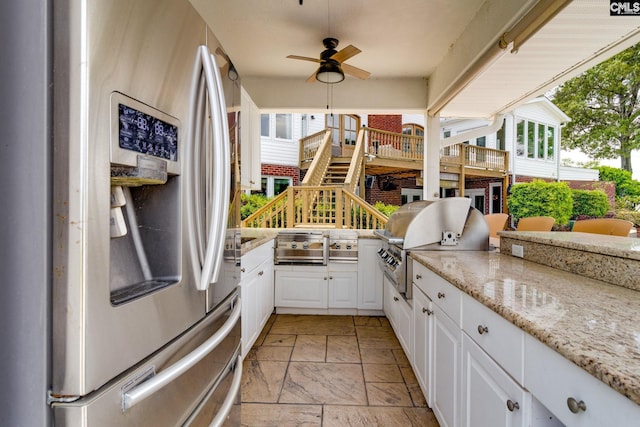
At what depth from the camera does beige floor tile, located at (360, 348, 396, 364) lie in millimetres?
2771

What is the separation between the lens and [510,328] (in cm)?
110

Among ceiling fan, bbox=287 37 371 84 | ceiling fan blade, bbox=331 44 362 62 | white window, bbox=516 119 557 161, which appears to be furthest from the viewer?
white window, bbox=516 119 557 161

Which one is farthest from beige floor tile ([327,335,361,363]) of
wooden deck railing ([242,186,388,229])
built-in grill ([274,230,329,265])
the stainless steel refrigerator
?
wooden deck railing ([242,186,388,229])

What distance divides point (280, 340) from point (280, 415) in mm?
1150

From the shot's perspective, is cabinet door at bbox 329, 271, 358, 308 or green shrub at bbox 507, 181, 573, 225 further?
green shrub at bbox 507, 181, 573, 225

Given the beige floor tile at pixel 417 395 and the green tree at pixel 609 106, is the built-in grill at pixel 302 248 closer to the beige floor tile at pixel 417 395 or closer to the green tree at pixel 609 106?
the beige floor tile at pixel 417 395

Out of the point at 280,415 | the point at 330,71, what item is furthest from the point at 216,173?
the point at 330,71

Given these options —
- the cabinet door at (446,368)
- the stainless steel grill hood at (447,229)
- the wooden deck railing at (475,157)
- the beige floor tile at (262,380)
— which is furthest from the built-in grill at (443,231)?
the wooden deck railing at (475,157)

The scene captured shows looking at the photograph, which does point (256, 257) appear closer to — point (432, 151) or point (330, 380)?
point (330, 380)

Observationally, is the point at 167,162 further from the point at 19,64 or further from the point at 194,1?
the point at 194,1

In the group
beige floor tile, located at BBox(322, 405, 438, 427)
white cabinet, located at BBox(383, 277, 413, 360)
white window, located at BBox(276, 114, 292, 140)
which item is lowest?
beige floor tile, located at BBox(322, 405, 438, 427)

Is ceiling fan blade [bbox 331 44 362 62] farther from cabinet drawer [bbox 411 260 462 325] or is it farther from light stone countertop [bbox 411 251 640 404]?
light stone countertop [bbox 411 251 640 404]

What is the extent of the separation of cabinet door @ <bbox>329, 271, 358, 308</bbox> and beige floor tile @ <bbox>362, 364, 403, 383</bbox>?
3.98 ft

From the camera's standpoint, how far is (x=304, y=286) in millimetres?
3871
